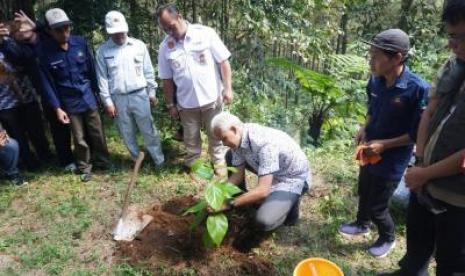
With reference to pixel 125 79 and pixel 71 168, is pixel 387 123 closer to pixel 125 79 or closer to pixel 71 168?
pixel 125 79

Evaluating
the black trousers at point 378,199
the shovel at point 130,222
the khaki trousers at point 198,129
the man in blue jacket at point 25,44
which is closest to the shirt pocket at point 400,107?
the black trousers at point 378,199

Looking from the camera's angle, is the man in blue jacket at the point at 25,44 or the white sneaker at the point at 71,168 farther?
the white sneaker at the point at 71,168

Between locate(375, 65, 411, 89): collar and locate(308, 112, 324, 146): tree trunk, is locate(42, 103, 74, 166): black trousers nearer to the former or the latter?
locate(308, 112, 324, 146): tree trunk

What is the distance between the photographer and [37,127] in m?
4.61

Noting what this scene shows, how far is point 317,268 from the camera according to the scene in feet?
8.05

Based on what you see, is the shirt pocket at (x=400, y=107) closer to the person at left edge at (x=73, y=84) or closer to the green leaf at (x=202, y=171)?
the green leaf at (x=202, y=171)

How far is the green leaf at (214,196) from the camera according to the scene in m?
2.75

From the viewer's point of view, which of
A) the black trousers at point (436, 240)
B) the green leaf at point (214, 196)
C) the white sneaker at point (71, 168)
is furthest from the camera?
the white sneaker at point (71, 168)

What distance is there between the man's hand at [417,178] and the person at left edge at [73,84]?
3407mm

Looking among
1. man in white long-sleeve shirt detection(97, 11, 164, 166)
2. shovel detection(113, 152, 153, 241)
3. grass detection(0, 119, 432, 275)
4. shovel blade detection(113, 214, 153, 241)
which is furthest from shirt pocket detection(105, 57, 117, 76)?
shovel blade detection(113, 214, 153, 241)

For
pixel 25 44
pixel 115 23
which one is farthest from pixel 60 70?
pixel 115 23

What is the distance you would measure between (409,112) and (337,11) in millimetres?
5352

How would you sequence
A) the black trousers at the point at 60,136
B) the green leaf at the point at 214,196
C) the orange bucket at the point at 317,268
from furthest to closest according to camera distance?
the black trousers at the point at 60,136 < the green leaf at the point at 214,196 < the orange bucket at the point at 317,268

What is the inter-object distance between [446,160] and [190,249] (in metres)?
2.12
